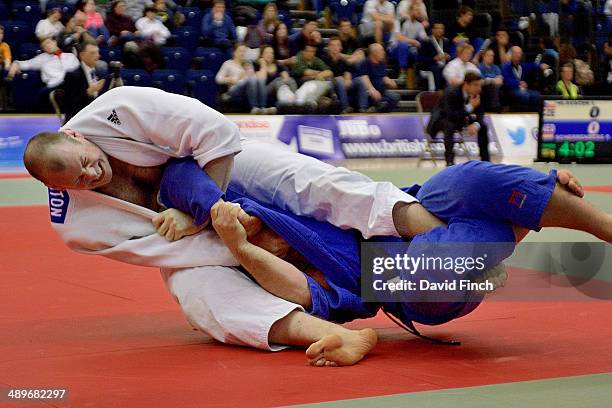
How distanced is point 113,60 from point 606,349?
12.2 metres

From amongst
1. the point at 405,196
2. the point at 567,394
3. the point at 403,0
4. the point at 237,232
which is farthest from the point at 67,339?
the point at 403,0

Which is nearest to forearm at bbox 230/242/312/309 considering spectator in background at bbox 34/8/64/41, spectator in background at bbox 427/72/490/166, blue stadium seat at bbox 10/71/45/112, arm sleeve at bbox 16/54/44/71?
spectator in background at bbox 427/72/490/166

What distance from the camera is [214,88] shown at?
50.7ft

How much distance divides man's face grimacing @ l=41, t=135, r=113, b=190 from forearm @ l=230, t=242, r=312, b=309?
0.59 metres

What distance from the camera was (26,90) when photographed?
46.4 ft

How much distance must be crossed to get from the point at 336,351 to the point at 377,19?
15.5 meters

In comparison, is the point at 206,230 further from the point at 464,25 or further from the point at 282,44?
the point at 464,25

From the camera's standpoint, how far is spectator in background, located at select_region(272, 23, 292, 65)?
16.7 m

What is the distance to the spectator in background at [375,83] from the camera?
1688 cm

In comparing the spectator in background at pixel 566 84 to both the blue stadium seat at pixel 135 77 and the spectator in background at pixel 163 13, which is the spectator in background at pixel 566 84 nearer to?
the spectator in background at pixel 163 13

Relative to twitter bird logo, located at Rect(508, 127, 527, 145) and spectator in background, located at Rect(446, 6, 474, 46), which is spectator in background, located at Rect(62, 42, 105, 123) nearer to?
twitter bird logo, located at Rect(508, 127, 527, 145)

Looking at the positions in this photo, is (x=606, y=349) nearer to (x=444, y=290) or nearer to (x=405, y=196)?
(x=444, y=290)

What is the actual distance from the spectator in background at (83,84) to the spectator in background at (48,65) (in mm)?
287

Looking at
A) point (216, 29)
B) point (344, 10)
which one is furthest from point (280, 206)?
point (344, 10)
